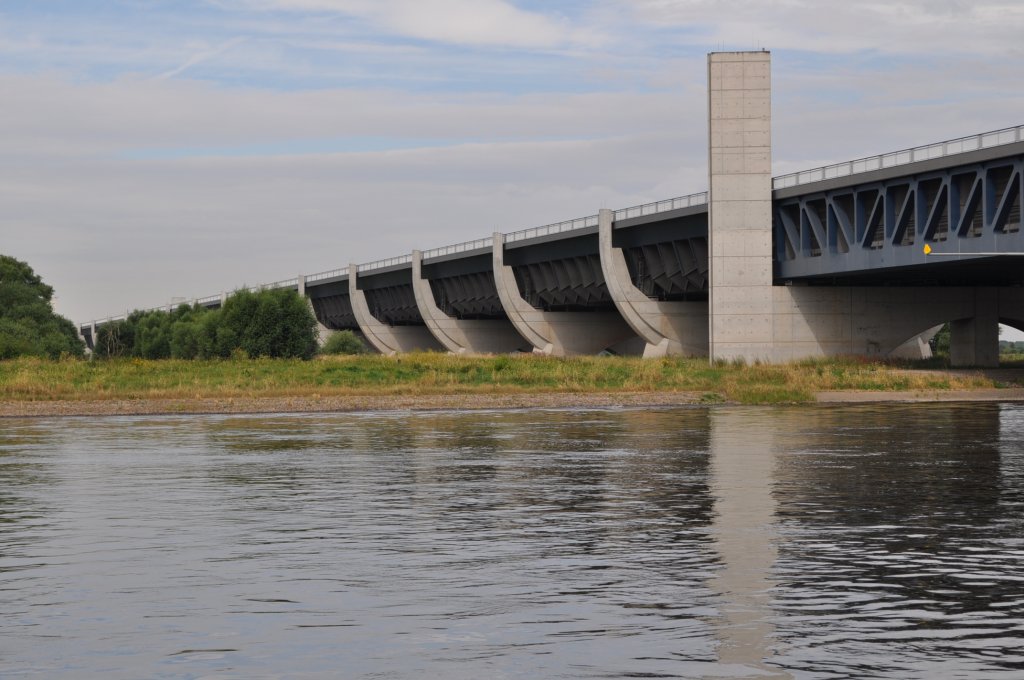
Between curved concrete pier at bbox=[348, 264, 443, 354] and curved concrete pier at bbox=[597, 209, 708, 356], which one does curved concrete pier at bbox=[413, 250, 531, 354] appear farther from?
curved concrete pier at bbox=[597, 209, 708, 356]

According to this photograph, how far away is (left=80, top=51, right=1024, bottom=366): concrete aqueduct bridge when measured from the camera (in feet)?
188

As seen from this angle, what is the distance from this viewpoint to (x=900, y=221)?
60.2 metres

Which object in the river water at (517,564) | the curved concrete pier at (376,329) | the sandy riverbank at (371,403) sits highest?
the curved concrete pier at (376,329)

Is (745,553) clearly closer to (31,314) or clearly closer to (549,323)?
(549,323)

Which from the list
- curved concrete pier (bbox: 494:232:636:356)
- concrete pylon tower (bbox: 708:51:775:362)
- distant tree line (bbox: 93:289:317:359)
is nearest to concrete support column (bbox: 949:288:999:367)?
concrete pylon tower (bbox: 708:51:775:362)

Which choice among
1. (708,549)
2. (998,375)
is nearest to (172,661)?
(708,549)

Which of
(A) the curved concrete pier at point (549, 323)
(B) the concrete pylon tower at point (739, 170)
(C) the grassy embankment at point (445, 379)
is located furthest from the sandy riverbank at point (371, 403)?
(A) the curved concrete pier at point (549, 323)

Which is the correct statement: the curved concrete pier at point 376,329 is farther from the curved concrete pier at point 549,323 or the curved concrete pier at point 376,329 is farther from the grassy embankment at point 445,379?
the grassy embankment at point 445,379

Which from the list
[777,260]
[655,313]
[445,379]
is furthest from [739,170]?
[445,379]

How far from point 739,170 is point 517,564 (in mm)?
59737

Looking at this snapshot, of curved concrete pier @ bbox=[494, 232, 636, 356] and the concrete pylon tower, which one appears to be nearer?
the concrete pylon tower

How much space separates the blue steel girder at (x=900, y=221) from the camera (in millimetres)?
53719

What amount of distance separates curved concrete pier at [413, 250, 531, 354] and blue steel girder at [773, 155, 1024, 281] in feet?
151

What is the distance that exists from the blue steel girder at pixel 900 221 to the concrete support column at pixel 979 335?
26.4 feet
